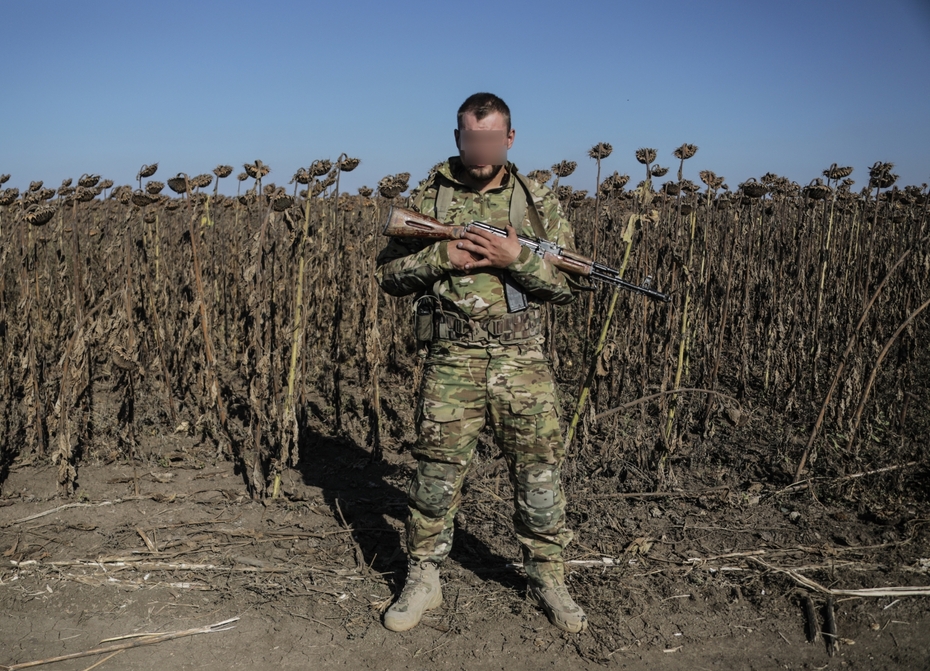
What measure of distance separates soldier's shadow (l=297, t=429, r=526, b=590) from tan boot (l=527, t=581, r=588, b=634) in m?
0.31

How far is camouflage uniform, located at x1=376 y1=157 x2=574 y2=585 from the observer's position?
3.01m

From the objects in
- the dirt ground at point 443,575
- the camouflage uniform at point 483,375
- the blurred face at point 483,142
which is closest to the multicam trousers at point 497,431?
the camouflage uniform at point 483,375

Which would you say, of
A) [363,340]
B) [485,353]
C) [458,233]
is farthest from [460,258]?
[363,340]

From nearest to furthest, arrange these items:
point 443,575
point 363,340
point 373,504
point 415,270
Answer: point 415,270, point 443,575, point 373,504, point 363,340

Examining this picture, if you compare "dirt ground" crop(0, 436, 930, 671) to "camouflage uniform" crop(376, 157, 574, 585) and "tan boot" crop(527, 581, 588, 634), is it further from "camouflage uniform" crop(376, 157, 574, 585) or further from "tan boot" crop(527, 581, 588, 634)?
"camouflage uniform" crop(376, 157, 574, 585)

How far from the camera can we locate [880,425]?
18.4 ft

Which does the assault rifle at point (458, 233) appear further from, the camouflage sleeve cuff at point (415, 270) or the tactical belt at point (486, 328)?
the tactical belt at point (486, 328)

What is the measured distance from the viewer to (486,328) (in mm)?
3014

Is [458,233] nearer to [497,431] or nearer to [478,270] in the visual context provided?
[478,270]

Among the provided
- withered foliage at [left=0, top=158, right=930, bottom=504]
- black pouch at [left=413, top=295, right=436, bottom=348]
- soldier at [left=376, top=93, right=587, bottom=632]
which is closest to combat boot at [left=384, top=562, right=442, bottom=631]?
soldier at [left=376, top=93, right=587, bottom=632]

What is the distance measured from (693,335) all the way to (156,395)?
4.40m

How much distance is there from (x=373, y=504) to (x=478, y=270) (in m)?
2.08

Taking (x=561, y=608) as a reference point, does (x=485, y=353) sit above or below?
above

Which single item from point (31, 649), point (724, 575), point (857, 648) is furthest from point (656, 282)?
point (31, 649)
